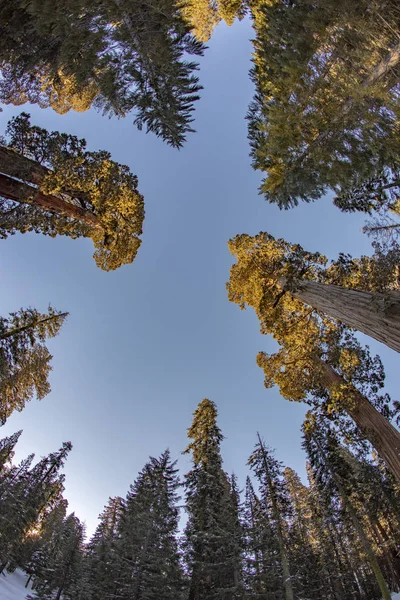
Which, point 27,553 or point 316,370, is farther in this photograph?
point 27,553

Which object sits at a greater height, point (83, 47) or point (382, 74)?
point (83, 47)

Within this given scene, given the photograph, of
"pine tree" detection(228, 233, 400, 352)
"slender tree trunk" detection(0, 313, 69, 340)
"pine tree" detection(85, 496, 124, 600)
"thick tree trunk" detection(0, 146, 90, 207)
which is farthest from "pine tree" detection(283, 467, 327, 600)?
"thick tree trunk" detection(0, 146, 90, 207)

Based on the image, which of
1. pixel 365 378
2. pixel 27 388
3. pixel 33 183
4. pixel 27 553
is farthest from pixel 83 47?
pixel 27 553

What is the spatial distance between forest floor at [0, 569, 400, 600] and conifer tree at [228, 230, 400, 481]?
36878 mm

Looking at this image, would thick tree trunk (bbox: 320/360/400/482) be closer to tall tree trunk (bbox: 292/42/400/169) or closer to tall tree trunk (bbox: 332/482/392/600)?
tall tree trunk (bbox: 292/42/400/169)

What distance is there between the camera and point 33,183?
8.08 m

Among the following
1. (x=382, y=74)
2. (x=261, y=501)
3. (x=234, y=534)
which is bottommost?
(x=382, y=74)

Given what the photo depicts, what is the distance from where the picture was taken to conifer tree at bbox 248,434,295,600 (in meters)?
15.0

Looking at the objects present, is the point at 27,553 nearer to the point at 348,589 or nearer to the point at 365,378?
the point at 348,589

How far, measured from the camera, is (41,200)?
8.39m

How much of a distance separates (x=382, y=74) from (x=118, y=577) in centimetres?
2635

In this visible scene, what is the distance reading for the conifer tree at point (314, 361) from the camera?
7.95 metres

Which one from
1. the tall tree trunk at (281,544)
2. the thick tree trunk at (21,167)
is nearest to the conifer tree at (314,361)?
the thick tree trunk at (21,167)

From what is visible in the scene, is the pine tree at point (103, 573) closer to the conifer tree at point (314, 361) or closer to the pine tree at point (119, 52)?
the conifer tree at point (314, 361)
